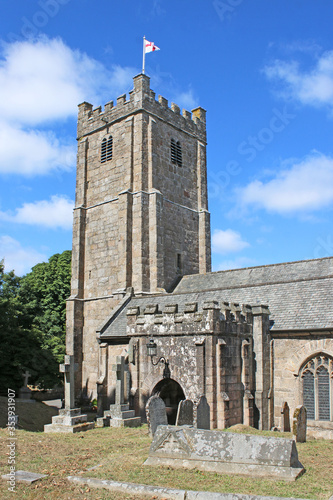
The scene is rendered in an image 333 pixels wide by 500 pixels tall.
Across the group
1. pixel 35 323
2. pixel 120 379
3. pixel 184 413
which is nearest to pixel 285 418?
pixel 184 413

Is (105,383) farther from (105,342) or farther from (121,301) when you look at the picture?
(121,301)

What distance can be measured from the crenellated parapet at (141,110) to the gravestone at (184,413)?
21.5 metres

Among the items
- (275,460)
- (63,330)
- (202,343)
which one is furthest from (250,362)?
(63,330)

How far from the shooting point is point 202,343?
55.2ft

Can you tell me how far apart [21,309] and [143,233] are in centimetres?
953

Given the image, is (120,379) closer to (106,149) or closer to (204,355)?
(204,355)

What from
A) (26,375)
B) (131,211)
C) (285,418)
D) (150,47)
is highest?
(150,47)

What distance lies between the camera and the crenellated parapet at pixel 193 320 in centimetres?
1722

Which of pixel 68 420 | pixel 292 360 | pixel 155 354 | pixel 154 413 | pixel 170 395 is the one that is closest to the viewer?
pixel 154 413

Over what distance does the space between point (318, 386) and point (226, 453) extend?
974cm

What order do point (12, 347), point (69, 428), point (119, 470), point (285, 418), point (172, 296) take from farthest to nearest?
point (12, 347)
point (172, 296)
point (285, 418)
point (69, 428)
point (119, 470)

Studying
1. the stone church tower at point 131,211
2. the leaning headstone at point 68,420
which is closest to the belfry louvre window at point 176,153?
the stone church tower at point 131,211

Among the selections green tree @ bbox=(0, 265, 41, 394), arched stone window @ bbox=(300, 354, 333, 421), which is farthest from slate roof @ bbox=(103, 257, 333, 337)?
green tree @ bbox=(0, 265, 41, 394)

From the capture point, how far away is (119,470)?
9.93 meters
